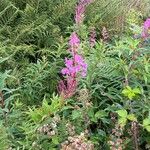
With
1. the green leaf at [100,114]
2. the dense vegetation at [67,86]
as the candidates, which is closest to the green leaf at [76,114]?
the dense vegetation at [67,86]

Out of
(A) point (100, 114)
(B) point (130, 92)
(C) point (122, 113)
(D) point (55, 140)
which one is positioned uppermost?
(B) point (130, 92)

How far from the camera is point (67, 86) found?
240 cm

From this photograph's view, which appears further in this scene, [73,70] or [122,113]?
[122,113]

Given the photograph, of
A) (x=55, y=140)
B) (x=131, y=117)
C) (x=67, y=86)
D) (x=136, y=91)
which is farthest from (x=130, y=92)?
(x=55, y=140)

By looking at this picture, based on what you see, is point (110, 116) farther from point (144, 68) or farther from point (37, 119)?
point (37, 119)

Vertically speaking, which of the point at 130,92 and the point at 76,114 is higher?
the point at 130,92

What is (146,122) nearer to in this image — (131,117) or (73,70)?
(131,117)

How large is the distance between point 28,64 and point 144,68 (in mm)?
1006

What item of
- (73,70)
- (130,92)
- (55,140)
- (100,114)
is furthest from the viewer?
(100,114)

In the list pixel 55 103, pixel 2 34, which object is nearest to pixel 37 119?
pixel 55 103

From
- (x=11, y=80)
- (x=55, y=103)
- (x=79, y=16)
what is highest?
(x=79, y=16)

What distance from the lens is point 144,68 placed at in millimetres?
2865

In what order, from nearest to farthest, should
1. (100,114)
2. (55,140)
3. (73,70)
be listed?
(73,70) → (55,140) → (100,114)

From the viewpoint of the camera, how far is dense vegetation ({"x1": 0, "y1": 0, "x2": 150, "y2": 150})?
244 cm
